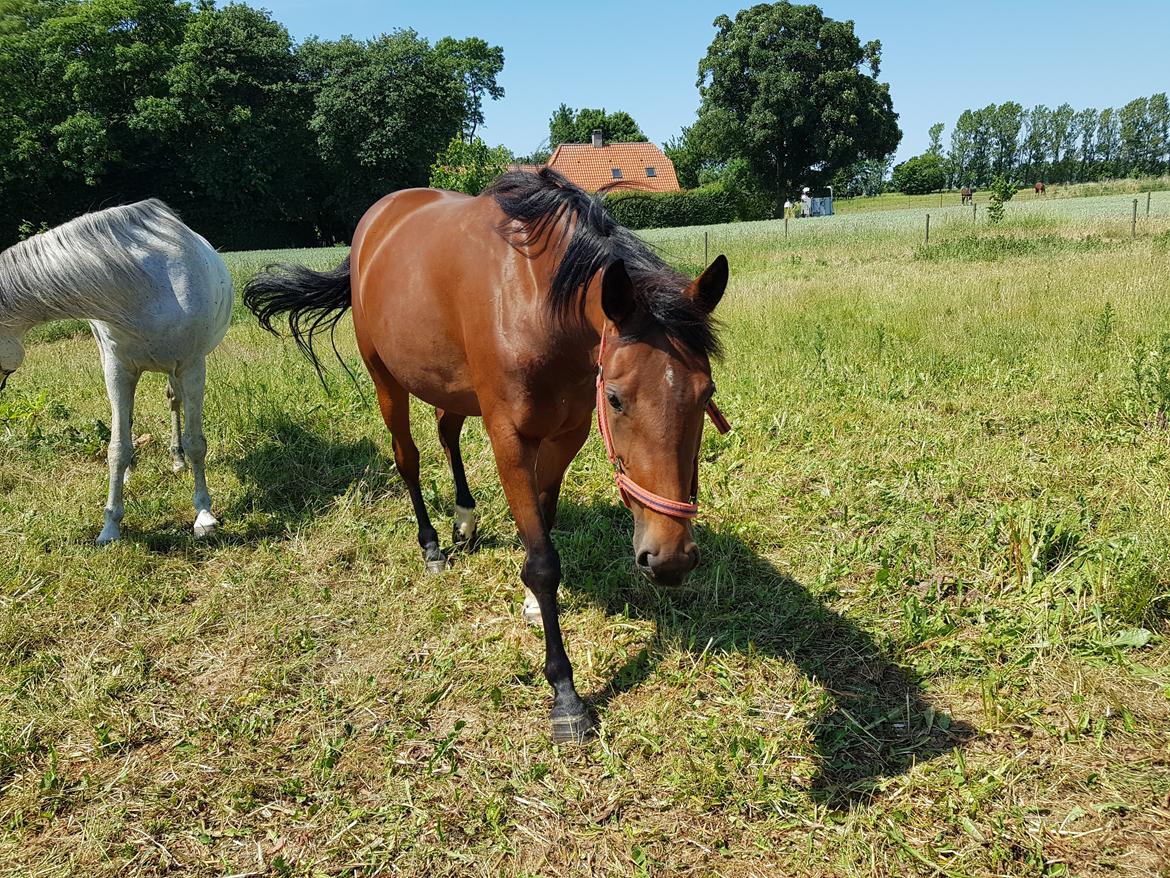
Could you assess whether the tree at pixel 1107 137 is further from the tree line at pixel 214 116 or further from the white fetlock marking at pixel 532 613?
the white fetlock marking at pixel 532 613

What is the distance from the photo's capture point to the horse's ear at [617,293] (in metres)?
2.04

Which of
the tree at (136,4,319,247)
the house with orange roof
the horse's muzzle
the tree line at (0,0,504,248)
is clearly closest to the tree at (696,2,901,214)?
the house with orange roof

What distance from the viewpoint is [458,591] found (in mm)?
3678

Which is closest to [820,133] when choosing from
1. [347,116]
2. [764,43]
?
[764,43]

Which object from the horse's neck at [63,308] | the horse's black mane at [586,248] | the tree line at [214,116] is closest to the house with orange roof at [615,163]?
the tree line at [214,116]

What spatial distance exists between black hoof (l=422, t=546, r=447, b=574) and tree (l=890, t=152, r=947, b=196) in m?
99.9

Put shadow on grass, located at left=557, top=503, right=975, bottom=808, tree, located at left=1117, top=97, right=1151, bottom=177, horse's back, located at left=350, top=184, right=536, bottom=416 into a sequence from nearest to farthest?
shadow on grass, located at left=557, top=503, right=975, bottom=808, horse's back, located at left=350, top=184, right=536, bottom=416, tree, located at left=1117, top=97, right=1151, bottom=177

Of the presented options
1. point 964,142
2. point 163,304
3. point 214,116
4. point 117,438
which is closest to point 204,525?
point 117,438

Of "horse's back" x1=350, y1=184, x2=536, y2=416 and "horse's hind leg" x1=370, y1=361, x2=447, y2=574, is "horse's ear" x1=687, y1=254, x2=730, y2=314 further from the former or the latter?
"horse's hind leg" x1=370, y1=361, x2=447, y2=574

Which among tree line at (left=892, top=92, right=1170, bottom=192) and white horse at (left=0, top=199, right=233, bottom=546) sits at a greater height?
tree line at (left=892, top=92, right=1170, bottom=192)

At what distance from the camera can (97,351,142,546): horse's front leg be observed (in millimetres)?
4121

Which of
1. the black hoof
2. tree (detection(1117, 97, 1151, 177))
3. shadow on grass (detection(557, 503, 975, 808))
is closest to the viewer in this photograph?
shadow on grass (detection(557, 503, 975, 808))

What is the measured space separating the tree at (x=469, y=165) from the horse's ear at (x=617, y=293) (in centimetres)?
2002

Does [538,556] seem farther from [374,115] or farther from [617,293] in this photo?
[374,115]
